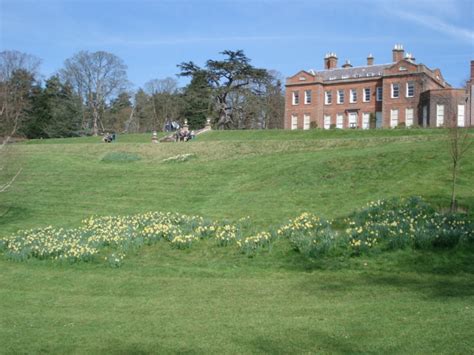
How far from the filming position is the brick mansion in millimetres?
50906

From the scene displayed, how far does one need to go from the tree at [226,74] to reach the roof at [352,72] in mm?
7320

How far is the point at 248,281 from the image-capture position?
408 inches

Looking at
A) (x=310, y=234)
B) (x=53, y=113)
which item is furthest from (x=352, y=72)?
(x=310, y=234)

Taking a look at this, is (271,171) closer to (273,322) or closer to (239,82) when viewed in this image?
(273,322)

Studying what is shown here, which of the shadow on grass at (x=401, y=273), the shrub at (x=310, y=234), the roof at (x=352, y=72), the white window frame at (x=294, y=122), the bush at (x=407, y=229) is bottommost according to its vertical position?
the shadow on grass at (x=401, y=273)

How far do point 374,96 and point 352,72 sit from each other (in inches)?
186

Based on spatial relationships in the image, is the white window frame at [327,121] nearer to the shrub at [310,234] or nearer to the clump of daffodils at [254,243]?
the shrub at [310,234]

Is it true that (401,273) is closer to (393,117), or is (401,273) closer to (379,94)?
(393,117)

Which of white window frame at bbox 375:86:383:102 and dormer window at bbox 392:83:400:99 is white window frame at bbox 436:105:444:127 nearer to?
dormer window at bbox 392:83:400:99

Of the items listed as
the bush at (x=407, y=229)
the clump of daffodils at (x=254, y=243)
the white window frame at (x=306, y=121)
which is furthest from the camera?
the white window frame at (x=306, y=121)

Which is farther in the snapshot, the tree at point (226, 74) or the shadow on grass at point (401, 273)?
the tree at point (226, 74)

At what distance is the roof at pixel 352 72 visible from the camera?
61466 mm

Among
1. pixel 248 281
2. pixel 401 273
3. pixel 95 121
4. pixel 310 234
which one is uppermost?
pixel 95 121

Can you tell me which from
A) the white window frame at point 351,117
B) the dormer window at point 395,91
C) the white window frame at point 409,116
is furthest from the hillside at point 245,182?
the white window frame at point 351,117
